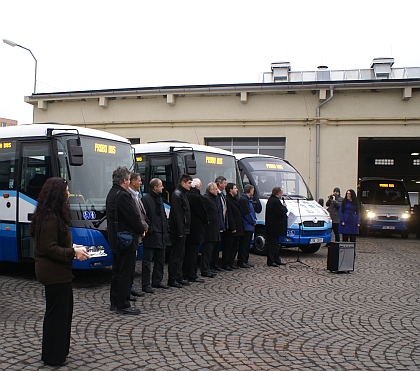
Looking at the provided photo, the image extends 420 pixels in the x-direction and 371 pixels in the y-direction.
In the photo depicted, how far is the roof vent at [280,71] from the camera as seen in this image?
99.9 feet

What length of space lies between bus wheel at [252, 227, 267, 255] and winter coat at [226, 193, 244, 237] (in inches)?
103

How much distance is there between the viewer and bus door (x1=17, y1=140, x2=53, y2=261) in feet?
28.6

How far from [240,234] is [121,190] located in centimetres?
437

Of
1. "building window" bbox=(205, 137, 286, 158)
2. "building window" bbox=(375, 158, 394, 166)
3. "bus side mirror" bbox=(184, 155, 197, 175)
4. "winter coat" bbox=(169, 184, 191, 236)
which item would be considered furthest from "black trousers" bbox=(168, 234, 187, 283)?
"building window" bbox=(375, 158, 394, 166)

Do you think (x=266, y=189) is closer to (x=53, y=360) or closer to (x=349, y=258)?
(x=349, y=258)

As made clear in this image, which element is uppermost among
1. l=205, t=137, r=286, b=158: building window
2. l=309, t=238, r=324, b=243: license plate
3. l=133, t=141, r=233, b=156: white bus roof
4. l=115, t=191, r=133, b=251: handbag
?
l=205, t=137, r=286, b=158: building window

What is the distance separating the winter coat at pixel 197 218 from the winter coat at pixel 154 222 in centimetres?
101

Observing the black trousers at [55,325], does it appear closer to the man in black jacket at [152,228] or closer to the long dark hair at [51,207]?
the long dark hair at [51,207]

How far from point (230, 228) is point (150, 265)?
106 inches

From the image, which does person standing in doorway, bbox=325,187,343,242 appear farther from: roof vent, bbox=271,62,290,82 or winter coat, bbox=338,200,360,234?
roof vent, bbox=271,62,290,82

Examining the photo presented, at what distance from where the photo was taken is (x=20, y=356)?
4855 mm

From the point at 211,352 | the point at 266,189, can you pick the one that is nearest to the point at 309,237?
the point at 266,189

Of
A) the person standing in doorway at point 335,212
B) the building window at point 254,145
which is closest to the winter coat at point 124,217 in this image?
the person standing in doorway at point 335,212

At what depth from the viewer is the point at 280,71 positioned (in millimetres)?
30672
